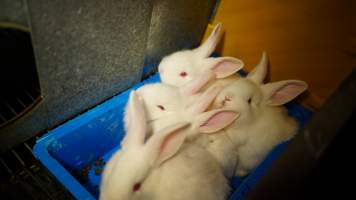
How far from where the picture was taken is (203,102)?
4.88 ft

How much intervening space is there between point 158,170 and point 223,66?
0.80 m

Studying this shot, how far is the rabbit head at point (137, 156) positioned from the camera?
1074 millimetres

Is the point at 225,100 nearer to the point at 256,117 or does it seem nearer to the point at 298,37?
the point at 256,117

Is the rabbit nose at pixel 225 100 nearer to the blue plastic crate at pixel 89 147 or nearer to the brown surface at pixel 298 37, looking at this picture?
the blue plastic crate at pixel 89 147

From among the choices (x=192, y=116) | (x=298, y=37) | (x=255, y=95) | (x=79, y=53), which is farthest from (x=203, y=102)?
(x=298, y=37)

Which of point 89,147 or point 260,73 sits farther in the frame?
point 260,73

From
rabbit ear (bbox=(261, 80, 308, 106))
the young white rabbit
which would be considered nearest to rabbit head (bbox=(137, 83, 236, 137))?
the young white rabbit

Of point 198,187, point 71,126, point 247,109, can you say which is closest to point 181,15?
point 247,109

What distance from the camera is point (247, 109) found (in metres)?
1.60

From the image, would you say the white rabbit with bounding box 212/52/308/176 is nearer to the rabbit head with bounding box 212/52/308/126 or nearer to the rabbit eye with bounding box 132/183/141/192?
the rabbit head with bounding box 212/52/308/126

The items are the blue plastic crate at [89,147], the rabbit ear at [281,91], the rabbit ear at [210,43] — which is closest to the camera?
the blue plastic crate at [89,147]

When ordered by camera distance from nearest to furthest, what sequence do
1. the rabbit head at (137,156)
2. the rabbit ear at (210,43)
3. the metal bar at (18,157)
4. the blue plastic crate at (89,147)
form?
the rabbit head at (137,156), the blue plastic crate at (89,147), the metal bar at (18,157), the rabbit ear at (210,43)

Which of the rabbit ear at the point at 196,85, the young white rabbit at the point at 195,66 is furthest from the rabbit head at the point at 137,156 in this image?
the young white rabbit at the point at 195,66

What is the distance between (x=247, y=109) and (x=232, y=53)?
24.5 inches
